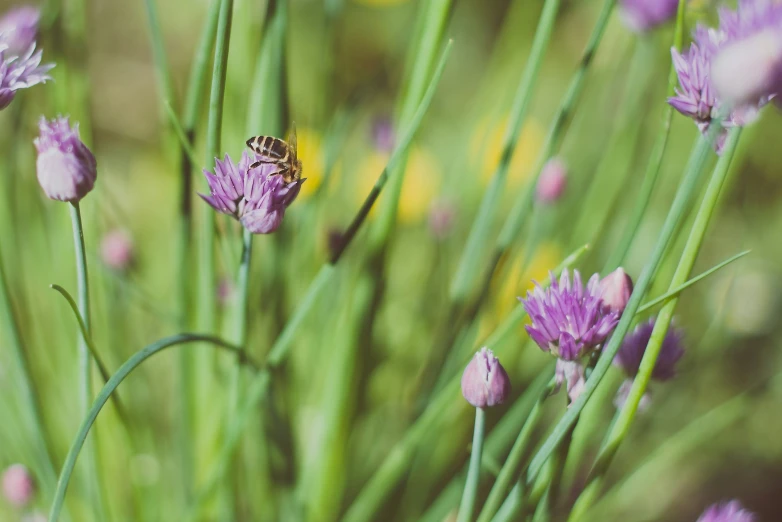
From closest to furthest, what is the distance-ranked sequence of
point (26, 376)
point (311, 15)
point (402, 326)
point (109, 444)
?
point (26, 376)
point (109, 444)
point (402, 326)
point (311, 15)

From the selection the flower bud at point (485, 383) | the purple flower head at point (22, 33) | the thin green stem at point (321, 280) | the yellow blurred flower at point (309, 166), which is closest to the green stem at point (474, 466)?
the flower bud at point (485, 383)

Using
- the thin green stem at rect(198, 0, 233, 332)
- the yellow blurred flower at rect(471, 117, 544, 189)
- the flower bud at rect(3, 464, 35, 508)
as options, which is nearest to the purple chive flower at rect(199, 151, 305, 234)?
the thin green stem at rect(198, 0, 233, 332)

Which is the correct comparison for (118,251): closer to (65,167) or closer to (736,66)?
(65,167)

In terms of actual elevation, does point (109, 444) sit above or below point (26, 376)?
above

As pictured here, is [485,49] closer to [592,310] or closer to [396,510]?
[396,510]

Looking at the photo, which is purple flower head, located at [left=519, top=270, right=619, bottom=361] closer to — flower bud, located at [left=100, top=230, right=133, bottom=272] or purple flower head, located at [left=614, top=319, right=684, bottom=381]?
Result: purple flower head, located at [left=614, top=319, right=684, bottom=381]

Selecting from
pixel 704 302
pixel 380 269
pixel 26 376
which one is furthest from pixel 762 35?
pixel 704 302
